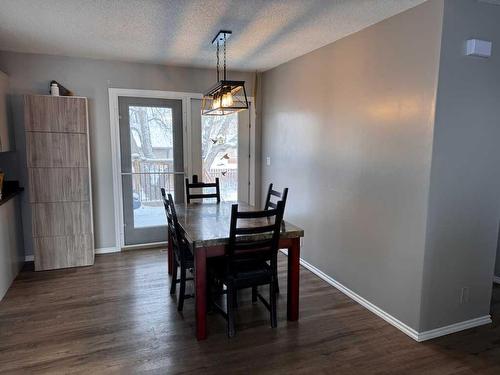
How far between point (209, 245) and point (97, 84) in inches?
118

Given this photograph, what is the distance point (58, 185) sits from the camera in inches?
155

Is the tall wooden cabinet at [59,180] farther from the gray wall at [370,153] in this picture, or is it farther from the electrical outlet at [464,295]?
the electrical outlet at [464,295]

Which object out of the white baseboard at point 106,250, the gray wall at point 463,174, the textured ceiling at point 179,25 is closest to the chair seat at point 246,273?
the gray wall at point 463,174

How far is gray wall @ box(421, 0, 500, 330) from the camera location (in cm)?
240

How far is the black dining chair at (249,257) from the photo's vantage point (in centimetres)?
248

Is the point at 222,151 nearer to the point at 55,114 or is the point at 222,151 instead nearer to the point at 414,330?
the point at 55,114

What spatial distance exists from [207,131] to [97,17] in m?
2.33

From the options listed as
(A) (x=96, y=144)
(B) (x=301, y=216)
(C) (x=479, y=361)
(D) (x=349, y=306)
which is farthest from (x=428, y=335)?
(A) (x=96, y=144)

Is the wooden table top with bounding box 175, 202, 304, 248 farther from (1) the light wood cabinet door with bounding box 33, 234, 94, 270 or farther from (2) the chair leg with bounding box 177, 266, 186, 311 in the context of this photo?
→ (1) the light wood cabinet door with bounding box 33, 234, 94, 270

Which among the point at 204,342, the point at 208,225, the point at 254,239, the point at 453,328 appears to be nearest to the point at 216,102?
the point at 208,225

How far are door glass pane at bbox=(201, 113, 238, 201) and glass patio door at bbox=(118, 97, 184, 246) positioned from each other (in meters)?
0.38

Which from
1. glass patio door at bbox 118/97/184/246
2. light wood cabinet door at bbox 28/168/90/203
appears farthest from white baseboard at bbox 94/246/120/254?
light wood cabinet door at bbox 28/168/90/203

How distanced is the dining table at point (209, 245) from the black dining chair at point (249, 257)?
111 millimetres

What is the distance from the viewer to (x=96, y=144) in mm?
4391
